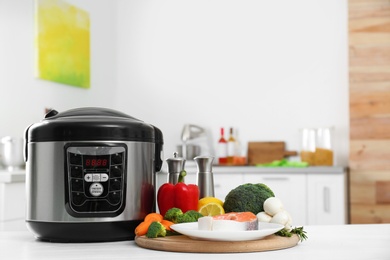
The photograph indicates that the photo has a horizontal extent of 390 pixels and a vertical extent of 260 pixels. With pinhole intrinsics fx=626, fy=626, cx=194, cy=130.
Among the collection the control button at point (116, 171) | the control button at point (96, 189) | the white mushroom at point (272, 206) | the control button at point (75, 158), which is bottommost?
the white mushroom at point (272, 206)

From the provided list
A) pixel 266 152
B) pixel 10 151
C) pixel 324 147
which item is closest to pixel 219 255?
pixel 10 151

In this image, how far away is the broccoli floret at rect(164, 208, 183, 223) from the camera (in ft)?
4.62

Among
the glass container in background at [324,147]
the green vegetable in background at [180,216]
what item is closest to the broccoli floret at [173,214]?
the green vegetable in background at [180,216]

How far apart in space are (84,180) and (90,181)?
1 centimetres

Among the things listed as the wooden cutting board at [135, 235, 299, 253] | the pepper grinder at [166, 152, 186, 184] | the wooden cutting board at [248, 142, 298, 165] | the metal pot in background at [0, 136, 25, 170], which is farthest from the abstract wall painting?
the wooden cutting board at [135, 235, 299, 253]

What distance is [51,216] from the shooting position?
1.40 m

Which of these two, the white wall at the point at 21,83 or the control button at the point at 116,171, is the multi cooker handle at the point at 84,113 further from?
the white wall at the point at 21,83

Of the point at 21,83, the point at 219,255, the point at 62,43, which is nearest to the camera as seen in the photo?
the point at 219,255

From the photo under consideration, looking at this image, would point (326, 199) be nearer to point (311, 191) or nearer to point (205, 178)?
point (311, 191)

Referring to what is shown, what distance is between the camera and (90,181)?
4.61 feet

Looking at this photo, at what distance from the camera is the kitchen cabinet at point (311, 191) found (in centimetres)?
432

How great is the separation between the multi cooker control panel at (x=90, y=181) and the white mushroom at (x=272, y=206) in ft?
1.12

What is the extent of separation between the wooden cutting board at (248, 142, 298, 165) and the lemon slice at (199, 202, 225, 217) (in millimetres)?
3518

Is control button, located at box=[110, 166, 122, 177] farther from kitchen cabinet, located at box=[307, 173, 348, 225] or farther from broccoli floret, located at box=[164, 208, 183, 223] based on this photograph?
kitchen cabinet, located at box=[307, 173, 348, 225]
